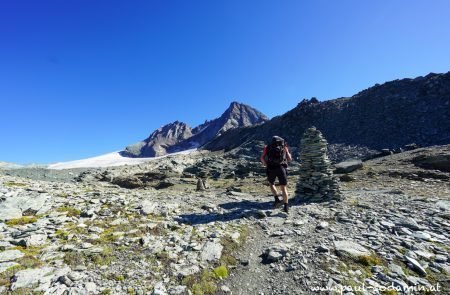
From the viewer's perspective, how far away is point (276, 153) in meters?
12.4

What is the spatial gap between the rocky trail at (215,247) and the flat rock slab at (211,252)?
0.03 meters

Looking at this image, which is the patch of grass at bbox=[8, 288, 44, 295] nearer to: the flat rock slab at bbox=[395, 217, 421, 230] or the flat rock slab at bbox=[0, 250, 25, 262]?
the flat rock slab at bbox=[0, 250, 25, 262]

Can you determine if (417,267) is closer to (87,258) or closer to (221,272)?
(221,272)

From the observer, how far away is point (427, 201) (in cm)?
1208

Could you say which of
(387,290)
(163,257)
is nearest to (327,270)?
(387,290)

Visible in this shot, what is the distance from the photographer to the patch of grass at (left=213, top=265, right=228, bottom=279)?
6.38 meters

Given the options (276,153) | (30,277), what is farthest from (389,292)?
(30,277)

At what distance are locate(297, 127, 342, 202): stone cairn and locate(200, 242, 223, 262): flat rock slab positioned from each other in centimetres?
771

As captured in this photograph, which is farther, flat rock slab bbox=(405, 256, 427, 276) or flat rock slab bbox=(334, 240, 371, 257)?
flat rock slab bbox=(334, 240, 371, 257)

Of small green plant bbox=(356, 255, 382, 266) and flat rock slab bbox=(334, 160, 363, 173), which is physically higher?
flat rock slab bbox=(334, 160, 363, 173)

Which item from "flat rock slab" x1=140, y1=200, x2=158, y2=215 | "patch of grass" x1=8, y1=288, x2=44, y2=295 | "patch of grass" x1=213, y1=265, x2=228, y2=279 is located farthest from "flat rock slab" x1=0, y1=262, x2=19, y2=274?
"patch of grass" x1=213, y1=265, x2=228, y2=279

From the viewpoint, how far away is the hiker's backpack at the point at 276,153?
12359mm

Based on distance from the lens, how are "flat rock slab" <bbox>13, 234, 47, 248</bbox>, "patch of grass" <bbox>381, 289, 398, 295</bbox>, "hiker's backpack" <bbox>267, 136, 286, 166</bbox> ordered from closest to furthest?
"patch of grass" <bbox>381, 289, 398, 295</bbox>
"flat rock slab" <bbox>13, 234, 47, 248</bbox>
"hiker's backpack" <bbox>267, 136, 286, 166</bbox>

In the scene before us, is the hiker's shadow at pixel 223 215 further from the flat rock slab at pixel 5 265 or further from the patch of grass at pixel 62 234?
the flat rock slab at pixel 5 265
